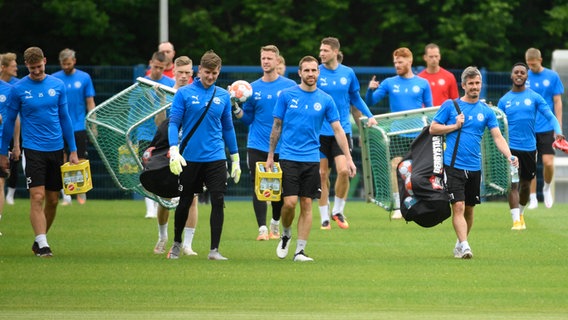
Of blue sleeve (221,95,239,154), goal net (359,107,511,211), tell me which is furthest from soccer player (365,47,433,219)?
blue sleeve (221,95,239,154)

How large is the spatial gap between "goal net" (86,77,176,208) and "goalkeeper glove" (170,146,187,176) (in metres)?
2.22

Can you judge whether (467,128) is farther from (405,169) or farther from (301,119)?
(301,119)

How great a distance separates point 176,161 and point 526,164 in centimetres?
723

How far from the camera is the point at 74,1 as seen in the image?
34.5 meters

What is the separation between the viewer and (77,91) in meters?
23.9

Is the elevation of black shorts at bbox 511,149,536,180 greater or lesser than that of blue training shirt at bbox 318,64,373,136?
lesser

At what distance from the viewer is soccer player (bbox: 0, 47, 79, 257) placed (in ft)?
50.8

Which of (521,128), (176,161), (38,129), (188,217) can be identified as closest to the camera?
(176,161)

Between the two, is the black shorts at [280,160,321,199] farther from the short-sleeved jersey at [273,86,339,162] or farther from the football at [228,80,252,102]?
the football at [228,80,252,102]

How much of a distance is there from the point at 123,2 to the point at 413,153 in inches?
816

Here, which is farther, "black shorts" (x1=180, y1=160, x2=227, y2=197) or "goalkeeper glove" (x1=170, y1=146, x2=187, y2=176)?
"black shorts" (x1=180, y1=160, x2=227, y2=197)

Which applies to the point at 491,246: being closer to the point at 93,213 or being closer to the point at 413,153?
the point at 413,153

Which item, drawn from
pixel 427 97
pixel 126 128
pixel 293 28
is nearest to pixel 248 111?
pixel 126 128

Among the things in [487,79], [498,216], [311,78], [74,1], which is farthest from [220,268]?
[74,1]
